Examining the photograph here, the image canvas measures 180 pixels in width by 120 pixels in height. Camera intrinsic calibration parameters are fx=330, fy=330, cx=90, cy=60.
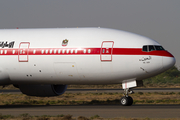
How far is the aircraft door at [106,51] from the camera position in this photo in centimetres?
2450

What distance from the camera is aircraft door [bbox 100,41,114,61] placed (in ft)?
80.4

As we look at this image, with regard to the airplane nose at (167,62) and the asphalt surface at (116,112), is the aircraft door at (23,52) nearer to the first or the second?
the asphalt surface at (116,112)

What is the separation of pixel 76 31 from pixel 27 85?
21.8 feet

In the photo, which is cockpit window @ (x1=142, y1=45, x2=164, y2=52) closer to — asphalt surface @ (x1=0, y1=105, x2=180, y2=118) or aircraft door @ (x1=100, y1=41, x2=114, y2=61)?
aircraft door @ (x1=100, y1=41, x2=114, y2=61)

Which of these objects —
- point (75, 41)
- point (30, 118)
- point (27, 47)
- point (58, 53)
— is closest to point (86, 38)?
point (75, 41)

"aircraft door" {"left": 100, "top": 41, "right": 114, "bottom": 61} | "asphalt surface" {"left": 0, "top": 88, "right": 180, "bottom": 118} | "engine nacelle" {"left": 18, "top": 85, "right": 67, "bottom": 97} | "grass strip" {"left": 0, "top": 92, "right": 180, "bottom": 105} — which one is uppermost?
"aircraft door" {"left": 100, "top": 41, "right": 114, "bottom": 61}

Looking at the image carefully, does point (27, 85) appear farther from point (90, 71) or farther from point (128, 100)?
point (128, 100)

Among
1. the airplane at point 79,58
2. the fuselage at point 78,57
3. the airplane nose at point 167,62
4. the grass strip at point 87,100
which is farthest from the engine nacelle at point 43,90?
the airplane nose at point 167,62

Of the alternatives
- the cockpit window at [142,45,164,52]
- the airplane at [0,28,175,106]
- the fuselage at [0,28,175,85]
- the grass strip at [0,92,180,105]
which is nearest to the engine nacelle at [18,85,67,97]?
the airplane at [0,28,175,106]

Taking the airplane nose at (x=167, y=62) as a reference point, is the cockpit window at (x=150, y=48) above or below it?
above

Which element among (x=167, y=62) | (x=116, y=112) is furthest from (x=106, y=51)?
(x=116, y=112)

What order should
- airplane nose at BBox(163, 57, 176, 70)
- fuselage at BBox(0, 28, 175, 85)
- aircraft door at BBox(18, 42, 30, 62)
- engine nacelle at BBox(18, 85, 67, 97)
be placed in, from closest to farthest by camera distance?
airplane nose at BBox(163, 57, 176, 70), fuselage at BBox(0, 28, 175, 85), aircraft door at BBox(18, 42, 30, 62), engine nacelle at BBox(18, 85, 67, 97)

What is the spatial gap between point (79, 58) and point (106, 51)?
2.15 m

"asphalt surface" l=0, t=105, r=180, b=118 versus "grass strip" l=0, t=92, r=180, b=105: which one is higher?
"asphalt surface" l=0, t=105, r=180, b=118
